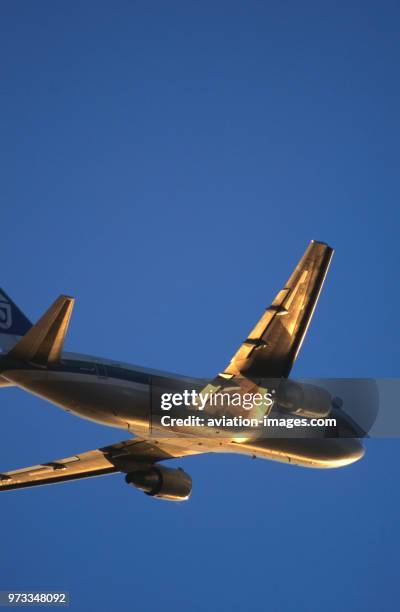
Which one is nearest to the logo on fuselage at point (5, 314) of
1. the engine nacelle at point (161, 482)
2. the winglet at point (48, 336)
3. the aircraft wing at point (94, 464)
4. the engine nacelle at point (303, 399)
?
the winglet at point (48, 336)

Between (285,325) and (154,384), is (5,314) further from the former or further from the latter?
(285,325)

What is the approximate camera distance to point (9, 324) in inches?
1203

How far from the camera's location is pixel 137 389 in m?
31.0

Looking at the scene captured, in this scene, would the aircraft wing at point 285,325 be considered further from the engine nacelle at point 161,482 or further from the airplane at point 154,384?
the engine nacelle at point 161,482

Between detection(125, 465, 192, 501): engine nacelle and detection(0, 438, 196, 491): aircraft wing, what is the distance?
34cm

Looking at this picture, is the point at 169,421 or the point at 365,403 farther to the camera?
the point at 365,403

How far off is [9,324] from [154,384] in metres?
4.35

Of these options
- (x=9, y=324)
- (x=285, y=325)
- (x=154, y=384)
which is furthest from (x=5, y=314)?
(x=285, y=325)

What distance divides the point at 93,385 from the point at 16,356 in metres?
2.53

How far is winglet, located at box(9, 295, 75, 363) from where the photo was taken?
87.2ft

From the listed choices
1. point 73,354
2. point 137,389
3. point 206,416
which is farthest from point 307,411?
point 73,354

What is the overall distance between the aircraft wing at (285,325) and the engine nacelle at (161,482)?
24.6 ft

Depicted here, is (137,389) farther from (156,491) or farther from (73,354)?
(156,491)

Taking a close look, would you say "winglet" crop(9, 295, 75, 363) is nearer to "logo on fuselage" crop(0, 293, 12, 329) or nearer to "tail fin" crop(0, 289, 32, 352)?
"tail fin" crop(0, 289, 32, 352)
